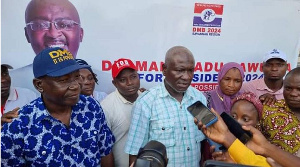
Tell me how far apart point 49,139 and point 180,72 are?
39.1 inches

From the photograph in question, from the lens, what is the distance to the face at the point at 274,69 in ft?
9.05

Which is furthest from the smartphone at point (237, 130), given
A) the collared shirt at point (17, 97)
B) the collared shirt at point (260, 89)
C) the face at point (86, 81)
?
the collared shirt at point (17, 97)

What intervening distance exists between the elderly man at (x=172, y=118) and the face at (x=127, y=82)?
0.31 metres

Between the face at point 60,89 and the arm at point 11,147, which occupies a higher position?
the face at point 60,89

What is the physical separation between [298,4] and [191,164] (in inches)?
95.8

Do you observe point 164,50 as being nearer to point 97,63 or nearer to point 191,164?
point 97,63

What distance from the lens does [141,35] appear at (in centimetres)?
268

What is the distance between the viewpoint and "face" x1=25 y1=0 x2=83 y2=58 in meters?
2.33

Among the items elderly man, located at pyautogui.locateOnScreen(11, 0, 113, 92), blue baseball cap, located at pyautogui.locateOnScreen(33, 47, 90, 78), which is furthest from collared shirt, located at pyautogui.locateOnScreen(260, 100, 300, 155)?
elderly man, located at pyautogui.locateOnScreen(11, 0, 113, 92)

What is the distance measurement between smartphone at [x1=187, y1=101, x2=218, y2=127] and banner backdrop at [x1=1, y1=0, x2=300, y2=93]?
1408 mm

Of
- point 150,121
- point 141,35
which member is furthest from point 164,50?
point 150,121

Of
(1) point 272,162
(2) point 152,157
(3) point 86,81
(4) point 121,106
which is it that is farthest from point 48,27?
(1) point 272,162

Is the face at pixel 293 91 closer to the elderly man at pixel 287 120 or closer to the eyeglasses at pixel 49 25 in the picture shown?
the elderly man at pixel 287 120

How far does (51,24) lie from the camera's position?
2387 millimetres
